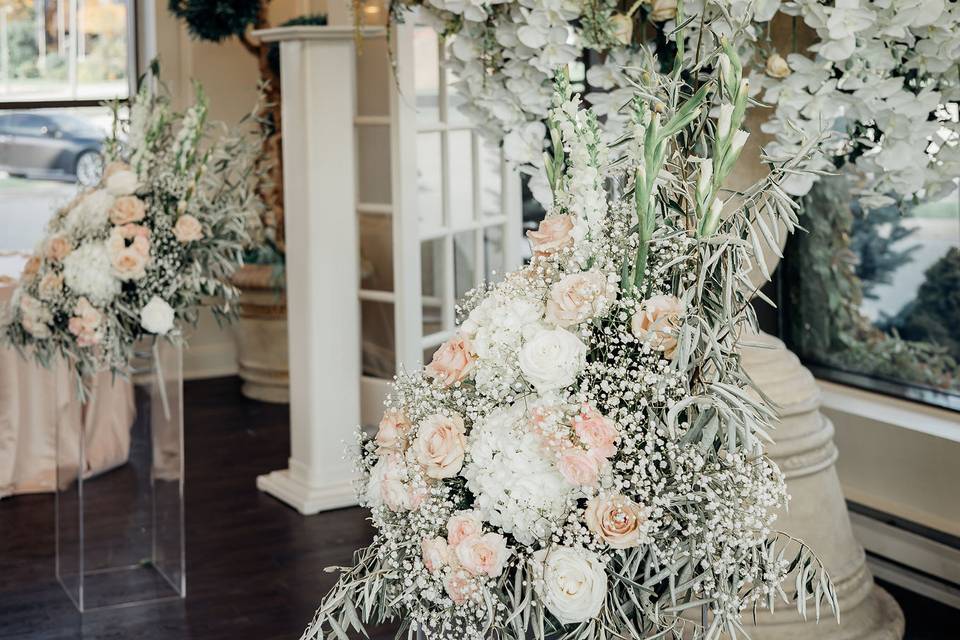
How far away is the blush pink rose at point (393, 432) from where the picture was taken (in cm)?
163

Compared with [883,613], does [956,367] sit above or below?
above

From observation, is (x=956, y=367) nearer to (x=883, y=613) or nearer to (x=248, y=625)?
(x=883, y=613)

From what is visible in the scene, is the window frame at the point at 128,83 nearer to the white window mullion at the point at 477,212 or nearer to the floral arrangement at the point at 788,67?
the white window mullion at the point at 477,212

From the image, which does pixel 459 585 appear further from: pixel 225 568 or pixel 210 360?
pixel 210 360

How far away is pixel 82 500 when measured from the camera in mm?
3523

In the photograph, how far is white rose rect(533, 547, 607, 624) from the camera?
1455 mm

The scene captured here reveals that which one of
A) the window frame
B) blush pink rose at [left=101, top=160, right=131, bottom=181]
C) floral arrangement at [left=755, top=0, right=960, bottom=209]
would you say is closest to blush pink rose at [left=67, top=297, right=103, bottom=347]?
blush pink rose at [left=101, top=160, right=131, bottom=181]

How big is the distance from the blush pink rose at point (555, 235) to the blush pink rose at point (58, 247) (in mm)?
2062

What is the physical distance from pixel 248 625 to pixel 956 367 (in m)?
2.17

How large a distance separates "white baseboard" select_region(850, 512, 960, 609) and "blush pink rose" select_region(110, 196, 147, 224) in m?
2.22

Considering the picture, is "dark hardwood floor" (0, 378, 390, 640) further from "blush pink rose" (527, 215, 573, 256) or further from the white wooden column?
"blush pink rose" (527, 215, 573, 256)

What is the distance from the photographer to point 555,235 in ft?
5.24

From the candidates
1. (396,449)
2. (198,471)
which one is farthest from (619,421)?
(198,471)

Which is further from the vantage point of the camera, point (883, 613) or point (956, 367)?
point (956, 367)
